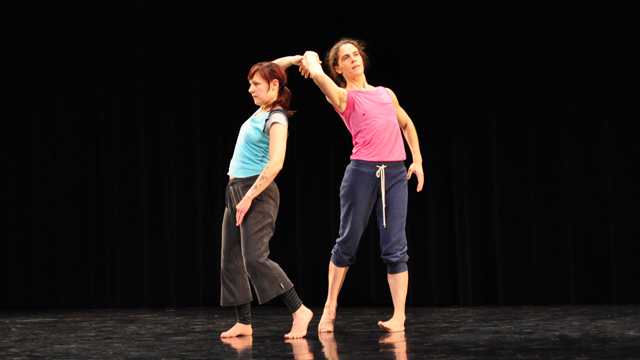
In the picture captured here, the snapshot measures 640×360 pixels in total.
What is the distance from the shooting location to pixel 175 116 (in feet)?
15.9

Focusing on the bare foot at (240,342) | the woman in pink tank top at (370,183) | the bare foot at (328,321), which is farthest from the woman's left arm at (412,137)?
the bare foot at (240,342)

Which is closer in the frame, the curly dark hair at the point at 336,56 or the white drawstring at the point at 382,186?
the white drawstring at the point at 382,186

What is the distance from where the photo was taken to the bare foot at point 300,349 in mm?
2335

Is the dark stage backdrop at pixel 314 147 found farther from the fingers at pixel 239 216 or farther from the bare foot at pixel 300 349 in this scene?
the fingers at pixel 239 216

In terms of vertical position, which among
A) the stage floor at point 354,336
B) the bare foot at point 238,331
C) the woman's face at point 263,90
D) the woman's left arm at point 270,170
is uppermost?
the woman's face at point 263,90

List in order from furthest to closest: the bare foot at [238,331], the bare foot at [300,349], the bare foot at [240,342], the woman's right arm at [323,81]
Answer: the bare foot at [238,331]
the woman's right arm at [323,81]
the bare foot at [240,342]
the bare foot at [300,349]

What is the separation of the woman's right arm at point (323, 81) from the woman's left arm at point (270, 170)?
0.88ft

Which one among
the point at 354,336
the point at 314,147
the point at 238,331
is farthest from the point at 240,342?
the point at 314,147

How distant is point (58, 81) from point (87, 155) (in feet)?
1.98

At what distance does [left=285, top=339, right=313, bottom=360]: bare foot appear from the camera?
2.34 m

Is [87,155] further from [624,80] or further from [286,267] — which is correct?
[624,80]

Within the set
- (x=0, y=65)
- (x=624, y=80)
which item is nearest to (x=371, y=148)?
(x=624, y=80)

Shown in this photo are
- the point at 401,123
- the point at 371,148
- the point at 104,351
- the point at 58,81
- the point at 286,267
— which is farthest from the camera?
the point at 58,81

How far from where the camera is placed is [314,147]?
4.66 m
